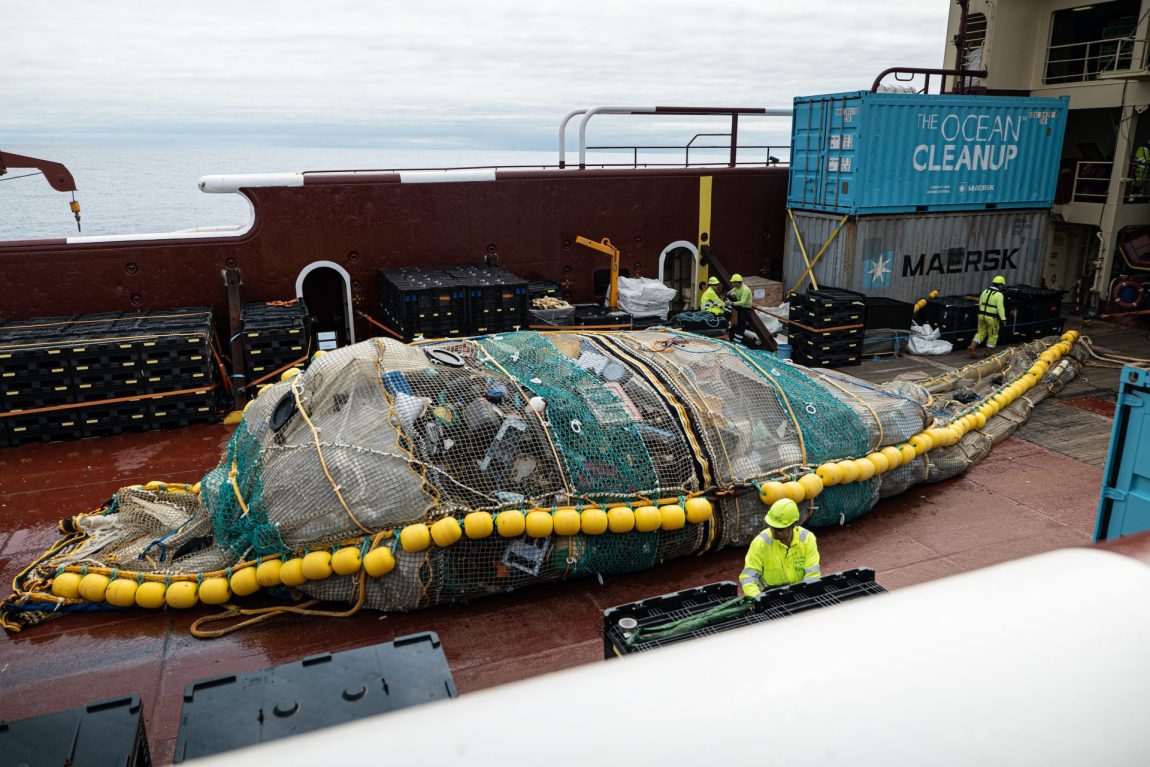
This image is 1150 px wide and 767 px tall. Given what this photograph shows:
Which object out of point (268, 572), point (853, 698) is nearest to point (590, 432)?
point (268, 572)

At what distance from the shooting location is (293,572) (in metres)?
6.52

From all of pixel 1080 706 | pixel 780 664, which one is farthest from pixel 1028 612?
pixel 780 664

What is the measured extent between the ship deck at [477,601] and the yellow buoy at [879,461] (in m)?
0.70

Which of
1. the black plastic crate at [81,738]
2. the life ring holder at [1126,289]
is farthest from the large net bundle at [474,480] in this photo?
the life ring holder at [1126,289]

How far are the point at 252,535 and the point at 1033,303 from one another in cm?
1511

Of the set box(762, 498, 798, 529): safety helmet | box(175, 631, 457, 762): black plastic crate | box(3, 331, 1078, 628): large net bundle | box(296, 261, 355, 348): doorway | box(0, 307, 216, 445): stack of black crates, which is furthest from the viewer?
box(296, 261, 355, 348): doorway

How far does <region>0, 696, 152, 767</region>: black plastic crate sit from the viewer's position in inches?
111

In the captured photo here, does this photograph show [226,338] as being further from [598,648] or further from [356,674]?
[356,674]

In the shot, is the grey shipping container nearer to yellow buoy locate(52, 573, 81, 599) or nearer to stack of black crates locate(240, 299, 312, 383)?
stack of black crates locate(240, 299, 312, 383)

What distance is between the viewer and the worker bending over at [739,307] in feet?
49.6

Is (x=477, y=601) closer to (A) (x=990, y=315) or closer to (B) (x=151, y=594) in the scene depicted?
(B) (x=151, y=594)

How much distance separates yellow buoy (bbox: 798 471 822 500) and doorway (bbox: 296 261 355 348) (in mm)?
9461

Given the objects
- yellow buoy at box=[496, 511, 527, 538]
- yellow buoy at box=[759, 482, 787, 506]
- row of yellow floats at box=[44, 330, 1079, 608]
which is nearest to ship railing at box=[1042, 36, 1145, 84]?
yellow buoy at box=[759, 482, 787, 506]

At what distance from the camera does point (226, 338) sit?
13633mm
